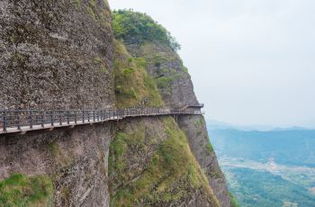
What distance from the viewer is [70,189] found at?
30.2 metres

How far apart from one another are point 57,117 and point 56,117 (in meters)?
0.16

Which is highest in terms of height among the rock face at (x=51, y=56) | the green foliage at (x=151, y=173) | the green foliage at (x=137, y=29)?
the green foliage at (x=137, y=29)

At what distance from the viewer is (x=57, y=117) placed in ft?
111

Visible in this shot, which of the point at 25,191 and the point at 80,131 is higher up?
the point at 80,131

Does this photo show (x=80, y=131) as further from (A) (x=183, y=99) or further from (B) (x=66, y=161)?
(A) (x=183, y=99)

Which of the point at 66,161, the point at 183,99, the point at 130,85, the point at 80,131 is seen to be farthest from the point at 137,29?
the point at 66,161

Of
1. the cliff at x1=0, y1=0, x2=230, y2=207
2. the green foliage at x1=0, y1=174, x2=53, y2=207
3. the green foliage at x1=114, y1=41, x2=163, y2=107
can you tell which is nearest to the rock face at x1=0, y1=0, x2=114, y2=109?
the cliff at x1=0, y1=0, x2=230, y2=207

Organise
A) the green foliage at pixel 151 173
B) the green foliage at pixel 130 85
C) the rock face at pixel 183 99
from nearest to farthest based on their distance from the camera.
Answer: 1. the green foliage at pixel 151 173
2. the green foliage at pixel 130 85
3. the rock face at pixel 183 99

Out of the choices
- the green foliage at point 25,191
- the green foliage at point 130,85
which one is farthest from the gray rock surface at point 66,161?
the green foliage at point 130,85

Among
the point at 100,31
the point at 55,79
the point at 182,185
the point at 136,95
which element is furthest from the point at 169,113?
the point at 55,79

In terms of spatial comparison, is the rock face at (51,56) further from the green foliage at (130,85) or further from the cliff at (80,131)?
the green foliage at (130,85)

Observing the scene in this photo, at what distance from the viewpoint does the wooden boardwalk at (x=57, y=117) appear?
78.6 ft

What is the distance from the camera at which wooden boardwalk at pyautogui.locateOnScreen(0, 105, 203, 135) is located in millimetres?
23962

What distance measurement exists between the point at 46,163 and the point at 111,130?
2259 centimetres
